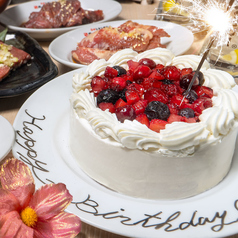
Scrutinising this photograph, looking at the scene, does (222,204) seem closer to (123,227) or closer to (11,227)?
(123,227)

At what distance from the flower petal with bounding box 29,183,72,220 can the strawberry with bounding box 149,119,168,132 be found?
391mm

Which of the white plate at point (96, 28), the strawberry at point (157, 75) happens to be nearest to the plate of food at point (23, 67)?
the white plate at point (96, 28)

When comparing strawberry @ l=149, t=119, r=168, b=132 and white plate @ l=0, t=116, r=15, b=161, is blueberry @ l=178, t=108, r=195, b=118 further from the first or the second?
white plate @ l=0, t=116, r=15, b=161

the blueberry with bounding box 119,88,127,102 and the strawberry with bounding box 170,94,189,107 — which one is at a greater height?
the strawberry with bounding box 170,94,189,107

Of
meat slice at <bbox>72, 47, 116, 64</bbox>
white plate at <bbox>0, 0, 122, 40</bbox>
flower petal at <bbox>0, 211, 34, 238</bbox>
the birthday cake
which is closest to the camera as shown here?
flower petal at <bbox>0, 211, 34, 238</bbox>

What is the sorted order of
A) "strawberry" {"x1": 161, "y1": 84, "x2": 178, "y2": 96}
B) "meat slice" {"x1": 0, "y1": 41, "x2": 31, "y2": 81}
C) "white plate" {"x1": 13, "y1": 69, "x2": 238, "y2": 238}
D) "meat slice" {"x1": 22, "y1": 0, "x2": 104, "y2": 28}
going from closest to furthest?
"white plate" {"x1": 13, "y1": 69, "x2": 238, "y2": 238}
"strawberry" {"x1": 161, "y1": 84, "x2": 178, "y2": 96}
"meat slice" {"x1": 0, "y1": 41, "x2": 31, "y2": 81}
"meat slice" {"x1": 22, "y1": 0, "x2": 104, "y2": 28}

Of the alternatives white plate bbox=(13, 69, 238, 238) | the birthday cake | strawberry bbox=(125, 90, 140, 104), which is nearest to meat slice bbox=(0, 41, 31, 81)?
white plate bbox=(13, 69, 238, 238)

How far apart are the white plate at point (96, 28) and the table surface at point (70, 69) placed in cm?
10

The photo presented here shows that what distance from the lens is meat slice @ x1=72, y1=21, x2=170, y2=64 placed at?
2.18 m

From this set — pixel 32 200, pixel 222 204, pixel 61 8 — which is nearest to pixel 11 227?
pixel 32 200

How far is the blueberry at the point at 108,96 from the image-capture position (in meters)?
1.33

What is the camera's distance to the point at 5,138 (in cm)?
134

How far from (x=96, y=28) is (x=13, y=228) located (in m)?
1.96

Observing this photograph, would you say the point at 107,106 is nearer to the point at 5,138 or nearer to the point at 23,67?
the point at 5,138
